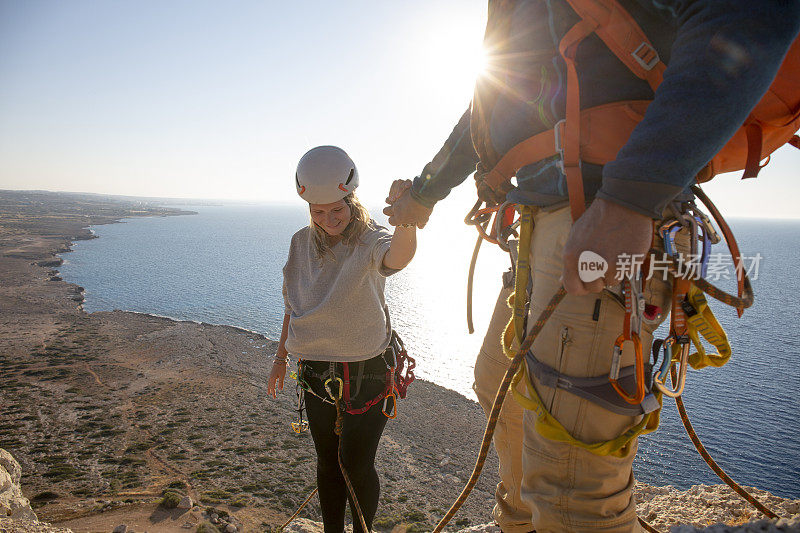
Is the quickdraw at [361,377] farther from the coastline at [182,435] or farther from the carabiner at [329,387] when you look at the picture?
the coastline at [182,435]

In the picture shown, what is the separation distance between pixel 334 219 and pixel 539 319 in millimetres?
1934

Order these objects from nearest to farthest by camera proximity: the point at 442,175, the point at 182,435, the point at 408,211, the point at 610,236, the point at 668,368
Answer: the point at 610,236
the point at 668,368
the point at 442,175
the point at 408,211
the point at 182,435

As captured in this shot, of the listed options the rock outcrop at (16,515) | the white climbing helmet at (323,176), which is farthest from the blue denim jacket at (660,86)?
the rock outcrop at (16,515)

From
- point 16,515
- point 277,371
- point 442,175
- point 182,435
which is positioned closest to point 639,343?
point 442,175

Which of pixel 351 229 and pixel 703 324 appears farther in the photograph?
pixel 351 229

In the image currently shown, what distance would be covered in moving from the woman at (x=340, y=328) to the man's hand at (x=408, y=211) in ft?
1.54

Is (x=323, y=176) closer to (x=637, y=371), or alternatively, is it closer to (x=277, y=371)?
(x=277, y=371)

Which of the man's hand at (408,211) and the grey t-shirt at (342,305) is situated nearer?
the man's hand at (408,211)

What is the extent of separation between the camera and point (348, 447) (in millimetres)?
3111

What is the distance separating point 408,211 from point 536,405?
1.26 metres

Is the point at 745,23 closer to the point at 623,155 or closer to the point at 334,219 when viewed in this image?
the point at 623,155

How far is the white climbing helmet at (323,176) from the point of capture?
3.02 meters

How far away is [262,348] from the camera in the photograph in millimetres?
50781

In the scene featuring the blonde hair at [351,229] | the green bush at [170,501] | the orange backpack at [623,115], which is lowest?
the green bush at [170,501]
